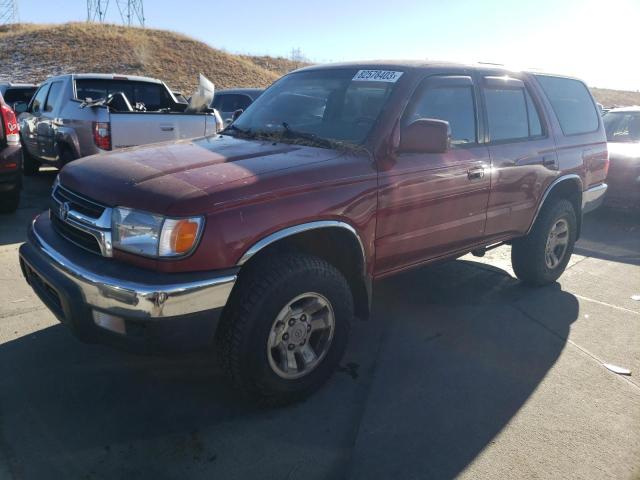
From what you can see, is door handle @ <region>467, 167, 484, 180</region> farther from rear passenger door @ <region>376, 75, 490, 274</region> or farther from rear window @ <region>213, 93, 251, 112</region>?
rear window @ <region>213, 93, 251, 112</region>

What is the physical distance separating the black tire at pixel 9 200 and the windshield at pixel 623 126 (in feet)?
28.8

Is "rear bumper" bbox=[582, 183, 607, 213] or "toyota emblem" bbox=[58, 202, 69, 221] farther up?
"toyota emblem" bbox=[58, 202, 69, 221]

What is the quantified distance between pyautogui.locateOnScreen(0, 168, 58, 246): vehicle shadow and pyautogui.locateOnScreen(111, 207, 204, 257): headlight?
389 cm

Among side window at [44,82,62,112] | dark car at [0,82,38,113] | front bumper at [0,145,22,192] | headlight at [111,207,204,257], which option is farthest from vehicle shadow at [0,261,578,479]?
dark car at [0,82,38,113]

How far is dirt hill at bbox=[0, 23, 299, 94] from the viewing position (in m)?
36.2

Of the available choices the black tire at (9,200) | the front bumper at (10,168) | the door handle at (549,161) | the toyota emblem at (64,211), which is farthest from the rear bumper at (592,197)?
the black tire at (9,200)

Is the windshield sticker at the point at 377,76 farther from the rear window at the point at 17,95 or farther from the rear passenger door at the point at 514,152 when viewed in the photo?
the rear window at the point at 17,95

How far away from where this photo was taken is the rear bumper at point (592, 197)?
530cm

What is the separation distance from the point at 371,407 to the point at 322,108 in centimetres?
205

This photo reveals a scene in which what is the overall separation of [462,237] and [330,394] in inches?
61.8

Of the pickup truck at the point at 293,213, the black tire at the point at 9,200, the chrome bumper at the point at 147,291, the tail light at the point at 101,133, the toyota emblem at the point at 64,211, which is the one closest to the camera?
the chrome bumper at the point at 147,291

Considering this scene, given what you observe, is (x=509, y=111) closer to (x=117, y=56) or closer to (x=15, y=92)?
(x=15, y=92)

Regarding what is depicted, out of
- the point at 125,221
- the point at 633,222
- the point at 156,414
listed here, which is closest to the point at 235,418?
the point at 156,414

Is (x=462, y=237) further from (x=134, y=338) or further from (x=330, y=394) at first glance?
(x=134, y=338)
